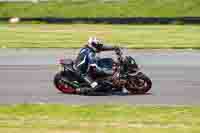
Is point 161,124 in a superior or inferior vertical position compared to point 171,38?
superior

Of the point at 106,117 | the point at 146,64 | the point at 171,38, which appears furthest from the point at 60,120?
the point at 171,38

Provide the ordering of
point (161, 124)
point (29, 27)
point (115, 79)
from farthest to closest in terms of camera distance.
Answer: point (29, 27), point (115, 79), point (161, 124)

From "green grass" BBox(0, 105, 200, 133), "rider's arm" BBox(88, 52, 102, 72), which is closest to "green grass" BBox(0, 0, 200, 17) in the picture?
"rider's arm" BBox(88, 52, 102, 72)

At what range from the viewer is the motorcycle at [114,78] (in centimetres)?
1622

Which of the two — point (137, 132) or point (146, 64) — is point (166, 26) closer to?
point (146, 64)

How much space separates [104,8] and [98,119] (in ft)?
133

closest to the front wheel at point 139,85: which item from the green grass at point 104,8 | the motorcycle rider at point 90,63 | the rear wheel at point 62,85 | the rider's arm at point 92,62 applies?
the motorcycle rider at point 90,63

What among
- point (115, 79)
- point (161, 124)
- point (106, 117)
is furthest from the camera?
point (115, 79)

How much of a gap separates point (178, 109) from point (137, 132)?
2.87m

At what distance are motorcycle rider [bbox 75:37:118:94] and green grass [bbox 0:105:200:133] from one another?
2.74 meters

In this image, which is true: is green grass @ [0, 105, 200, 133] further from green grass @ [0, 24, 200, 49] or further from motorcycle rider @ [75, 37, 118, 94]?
green grass @ [0, 24, 200, 49]

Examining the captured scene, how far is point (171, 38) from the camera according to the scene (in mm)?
34344

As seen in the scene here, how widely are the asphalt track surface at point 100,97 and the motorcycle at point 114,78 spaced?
26 centimetres

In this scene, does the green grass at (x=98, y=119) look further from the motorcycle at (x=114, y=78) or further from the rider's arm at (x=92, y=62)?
the rider's arm at (x=92, y=62)
